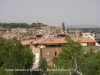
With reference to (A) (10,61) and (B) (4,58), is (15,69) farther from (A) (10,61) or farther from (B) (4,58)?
(B) (4,58)

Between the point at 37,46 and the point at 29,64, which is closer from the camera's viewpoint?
the point at 29,64

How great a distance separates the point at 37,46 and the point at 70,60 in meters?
15.7

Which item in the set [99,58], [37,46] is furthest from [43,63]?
[99,58]

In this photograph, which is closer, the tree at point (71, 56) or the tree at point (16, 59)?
the tree at point (71, 56)

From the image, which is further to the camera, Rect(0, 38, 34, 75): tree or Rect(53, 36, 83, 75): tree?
Rect(0, 38, 34, 75): tree

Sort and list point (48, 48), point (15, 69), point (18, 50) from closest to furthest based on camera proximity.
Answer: point (15, 69) < point (18, 50) < point (48, 48)

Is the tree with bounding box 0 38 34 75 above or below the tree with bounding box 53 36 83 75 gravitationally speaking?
below

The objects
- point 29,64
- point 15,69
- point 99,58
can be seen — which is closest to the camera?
point 99,58

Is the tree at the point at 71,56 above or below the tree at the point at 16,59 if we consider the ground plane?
above

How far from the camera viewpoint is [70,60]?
1516cm

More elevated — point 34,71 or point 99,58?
point 99,58

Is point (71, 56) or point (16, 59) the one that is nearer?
point (71, 56)

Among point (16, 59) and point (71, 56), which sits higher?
point (71, 56)

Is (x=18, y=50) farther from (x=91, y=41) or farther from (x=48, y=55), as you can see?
(x=91, y=41)
